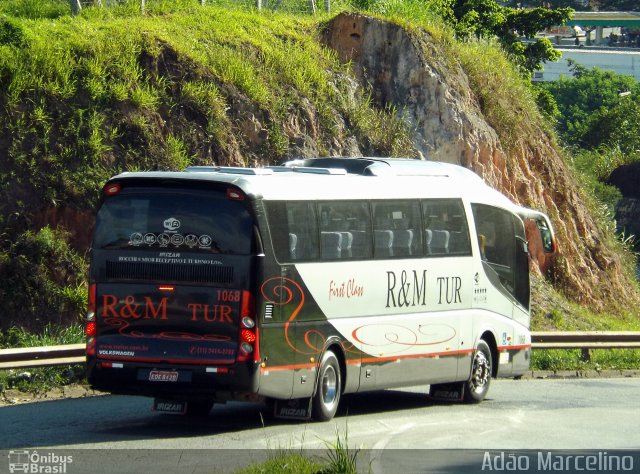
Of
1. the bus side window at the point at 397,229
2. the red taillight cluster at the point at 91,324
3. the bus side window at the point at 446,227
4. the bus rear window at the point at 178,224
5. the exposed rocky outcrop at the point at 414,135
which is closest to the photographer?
the bus rear window at the point at 178,224

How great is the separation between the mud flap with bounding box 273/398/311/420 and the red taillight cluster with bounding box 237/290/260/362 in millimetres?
1265

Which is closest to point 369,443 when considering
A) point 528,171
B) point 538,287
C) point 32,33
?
point 32,33

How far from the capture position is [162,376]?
42.2 feet

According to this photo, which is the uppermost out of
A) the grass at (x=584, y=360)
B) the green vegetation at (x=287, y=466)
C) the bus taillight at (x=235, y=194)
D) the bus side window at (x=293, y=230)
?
the bus taillight at (x=235, y=194)

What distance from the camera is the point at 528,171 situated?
31.4 meters

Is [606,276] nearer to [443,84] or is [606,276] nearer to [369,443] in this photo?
[443,84]

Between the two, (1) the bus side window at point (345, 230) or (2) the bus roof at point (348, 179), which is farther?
(1) the bus side window at point (345, 230)

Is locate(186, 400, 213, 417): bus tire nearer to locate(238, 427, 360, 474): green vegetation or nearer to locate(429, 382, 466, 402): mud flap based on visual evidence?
locate(429, 382, 466, 402): mud flap

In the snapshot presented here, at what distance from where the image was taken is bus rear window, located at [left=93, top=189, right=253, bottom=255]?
13.0 m

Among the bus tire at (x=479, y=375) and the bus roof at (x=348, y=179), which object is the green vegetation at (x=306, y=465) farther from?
the bus tire at (x=479, y=375)

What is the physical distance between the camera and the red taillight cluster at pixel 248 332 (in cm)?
1275

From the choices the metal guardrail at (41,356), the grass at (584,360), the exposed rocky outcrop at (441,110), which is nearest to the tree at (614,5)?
the exposed rocky outcrop at (441,110)

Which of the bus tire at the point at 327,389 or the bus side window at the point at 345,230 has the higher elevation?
the bus side window at the point at 345,230

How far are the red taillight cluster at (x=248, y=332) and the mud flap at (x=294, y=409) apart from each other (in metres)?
1.27
